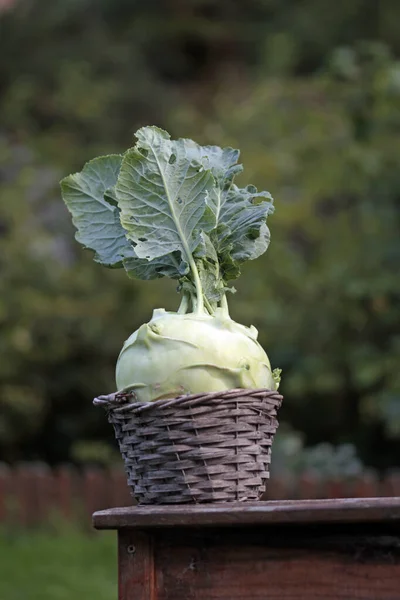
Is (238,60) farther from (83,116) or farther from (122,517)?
(122,517)

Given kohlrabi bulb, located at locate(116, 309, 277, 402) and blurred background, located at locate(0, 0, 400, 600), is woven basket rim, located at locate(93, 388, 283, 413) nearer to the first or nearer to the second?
kohlrabi bulb, located at locate(116, 309, 277, 402)

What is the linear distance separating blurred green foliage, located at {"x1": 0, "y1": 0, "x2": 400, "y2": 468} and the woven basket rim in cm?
361

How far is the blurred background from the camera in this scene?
17.3 feet

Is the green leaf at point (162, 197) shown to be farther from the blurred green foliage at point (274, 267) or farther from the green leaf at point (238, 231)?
the blurred green foliage at point (274, 267)

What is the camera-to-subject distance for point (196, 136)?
8055mm

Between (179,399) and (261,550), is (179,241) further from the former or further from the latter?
(261,550)

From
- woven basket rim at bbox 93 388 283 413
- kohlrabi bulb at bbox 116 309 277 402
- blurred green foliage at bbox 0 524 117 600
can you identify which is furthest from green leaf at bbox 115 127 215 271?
blurred green foliage at bbox 0 524 117 600

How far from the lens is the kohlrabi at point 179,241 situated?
155 centimetres

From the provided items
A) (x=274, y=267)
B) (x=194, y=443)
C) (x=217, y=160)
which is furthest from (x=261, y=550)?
(x=274, y=267)

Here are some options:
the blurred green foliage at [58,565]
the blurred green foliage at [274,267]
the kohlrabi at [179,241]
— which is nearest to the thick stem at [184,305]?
the kohlrabi at [179,241]

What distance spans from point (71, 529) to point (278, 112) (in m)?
3.17

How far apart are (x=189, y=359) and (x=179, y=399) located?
0.08 m

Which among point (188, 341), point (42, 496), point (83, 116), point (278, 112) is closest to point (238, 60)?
point (83, 116)

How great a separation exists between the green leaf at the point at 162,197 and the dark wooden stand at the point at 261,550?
1.70 feet
